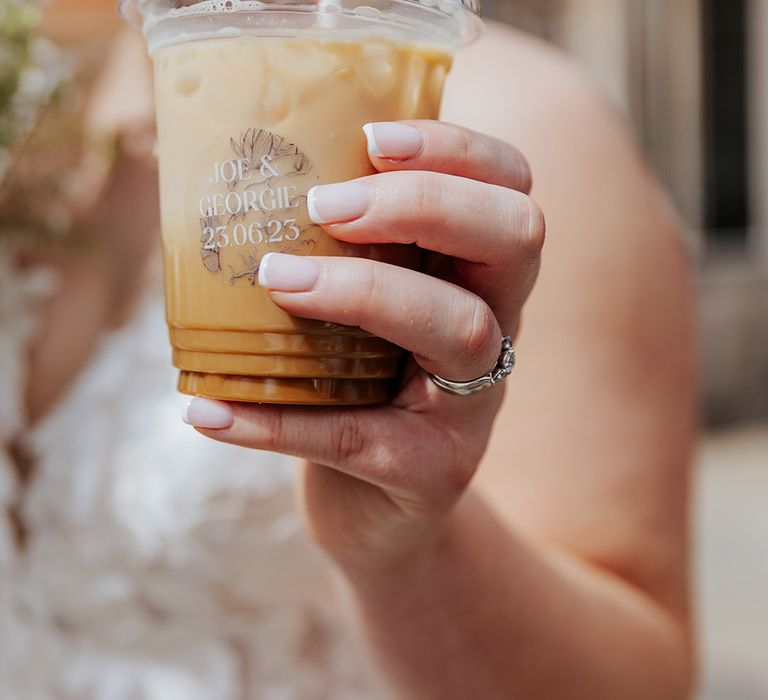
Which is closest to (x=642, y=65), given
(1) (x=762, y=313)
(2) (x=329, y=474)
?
(1) (x=762, y=313)

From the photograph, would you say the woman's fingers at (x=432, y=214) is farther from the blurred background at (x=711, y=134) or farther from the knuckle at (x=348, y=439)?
the blurred background at (x=711, y=134)

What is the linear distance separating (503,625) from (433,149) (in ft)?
1.95

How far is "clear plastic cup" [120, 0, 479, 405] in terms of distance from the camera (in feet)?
2.09

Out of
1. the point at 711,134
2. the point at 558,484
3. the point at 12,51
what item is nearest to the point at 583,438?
the point at 558,484

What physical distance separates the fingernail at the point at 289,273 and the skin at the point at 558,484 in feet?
0.45

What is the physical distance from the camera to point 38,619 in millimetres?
1425

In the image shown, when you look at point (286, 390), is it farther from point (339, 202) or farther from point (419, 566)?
point (419, 566)

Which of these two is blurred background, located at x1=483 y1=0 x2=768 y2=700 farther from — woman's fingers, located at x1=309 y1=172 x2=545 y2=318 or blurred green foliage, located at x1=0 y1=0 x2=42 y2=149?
woman's fingers, located at x1=309 y1=172 x2=545 y2=318

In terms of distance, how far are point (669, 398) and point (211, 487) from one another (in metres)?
0.61

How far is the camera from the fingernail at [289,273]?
2.00 feet

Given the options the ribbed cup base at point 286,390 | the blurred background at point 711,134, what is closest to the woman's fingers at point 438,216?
the ribbed cup base at point 286,390

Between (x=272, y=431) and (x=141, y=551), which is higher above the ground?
(x=272, y=431)

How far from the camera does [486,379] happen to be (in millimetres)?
669

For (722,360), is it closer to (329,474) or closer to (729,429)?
(729,429)
